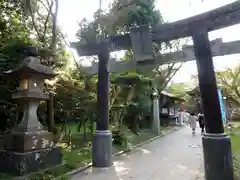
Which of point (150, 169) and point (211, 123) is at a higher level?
point (211, 123)

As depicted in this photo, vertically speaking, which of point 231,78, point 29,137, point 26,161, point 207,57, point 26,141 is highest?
point 231,78

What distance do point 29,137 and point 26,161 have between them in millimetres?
668

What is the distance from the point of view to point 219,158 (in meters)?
4.89

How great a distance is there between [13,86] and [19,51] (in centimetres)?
161

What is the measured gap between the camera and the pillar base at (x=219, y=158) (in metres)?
4.88

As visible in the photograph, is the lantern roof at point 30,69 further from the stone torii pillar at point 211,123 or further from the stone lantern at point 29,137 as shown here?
the stone torii pillar at point 211,123

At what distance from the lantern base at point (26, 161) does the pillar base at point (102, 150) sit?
1.34m

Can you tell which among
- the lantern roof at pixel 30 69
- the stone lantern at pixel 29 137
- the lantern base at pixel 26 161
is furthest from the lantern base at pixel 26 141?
the lantern roof at pixel 30 69

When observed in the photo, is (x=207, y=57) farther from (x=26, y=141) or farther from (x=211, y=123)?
(x=26, y=141)

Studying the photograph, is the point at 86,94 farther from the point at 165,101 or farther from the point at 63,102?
the point at 165,101

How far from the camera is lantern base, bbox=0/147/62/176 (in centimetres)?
564

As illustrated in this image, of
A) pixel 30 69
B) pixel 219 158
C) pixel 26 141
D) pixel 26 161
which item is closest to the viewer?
pixel 219 158

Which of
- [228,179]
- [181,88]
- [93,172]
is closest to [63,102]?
[93,172]

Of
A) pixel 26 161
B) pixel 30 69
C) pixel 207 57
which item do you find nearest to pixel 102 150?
pixel 26 161
